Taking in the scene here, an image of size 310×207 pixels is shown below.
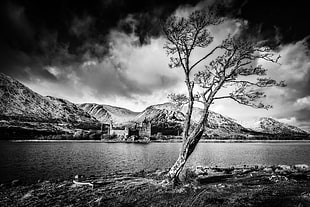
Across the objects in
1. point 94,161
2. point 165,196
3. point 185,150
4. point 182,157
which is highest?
point 185,150

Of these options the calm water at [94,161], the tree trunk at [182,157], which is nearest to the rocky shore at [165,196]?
the tree trunk at [182,157]

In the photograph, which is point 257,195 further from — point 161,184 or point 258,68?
point 258,68

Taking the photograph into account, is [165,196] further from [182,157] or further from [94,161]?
[94,161]

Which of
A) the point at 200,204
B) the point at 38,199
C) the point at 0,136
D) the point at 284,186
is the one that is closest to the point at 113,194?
the point at 38,199

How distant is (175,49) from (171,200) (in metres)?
12.1

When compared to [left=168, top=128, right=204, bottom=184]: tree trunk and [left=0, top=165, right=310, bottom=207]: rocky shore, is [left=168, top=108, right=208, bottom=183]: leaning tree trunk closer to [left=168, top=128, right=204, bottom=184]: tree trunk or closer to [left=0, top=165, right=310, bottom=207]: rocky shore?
[left=168, top=128, right=204, bottom=184]: tree trunk

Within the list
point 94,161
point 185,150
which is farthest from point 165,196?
point 94,161

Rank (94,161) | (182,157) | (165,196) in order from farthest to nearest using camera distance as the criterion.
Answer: (94,161)
(182,157)
(165,196)

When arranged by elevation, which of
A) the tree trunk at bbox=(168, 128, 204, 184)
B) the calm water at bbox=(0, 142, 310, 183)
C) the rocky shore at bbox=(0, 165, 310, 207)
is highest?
the tree trunk at bbox=(168, 128, 204, 184)

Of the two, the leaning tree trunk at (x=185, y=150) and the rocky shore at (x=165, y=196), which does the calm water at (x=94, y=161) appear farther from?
the leaning tree trunk at (x=185, y=150)

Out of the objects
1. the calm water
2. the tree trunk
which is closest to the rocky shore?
the tree trunk

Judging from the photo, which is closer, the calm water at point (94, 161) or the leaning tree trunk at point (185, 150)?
the leaning tree trunk at point (185, 150)

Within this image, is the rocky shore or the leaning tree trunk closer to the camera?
the rocky shore

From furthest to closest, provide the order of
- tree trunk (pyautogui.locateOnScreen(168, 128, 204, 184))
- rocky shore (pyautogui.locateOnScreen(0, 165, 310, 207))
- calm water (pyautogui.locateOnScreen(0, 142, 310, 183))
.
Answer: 1. calm water (pyautogui.locateOnScreen(0, 142, 310, 183))
2. tree trunk (pyautogui.locateOnScreen(168, 128, 204, 184))
3. rocky shore (pyautogui.locateOnScreen(0, 165, 310, 207))
